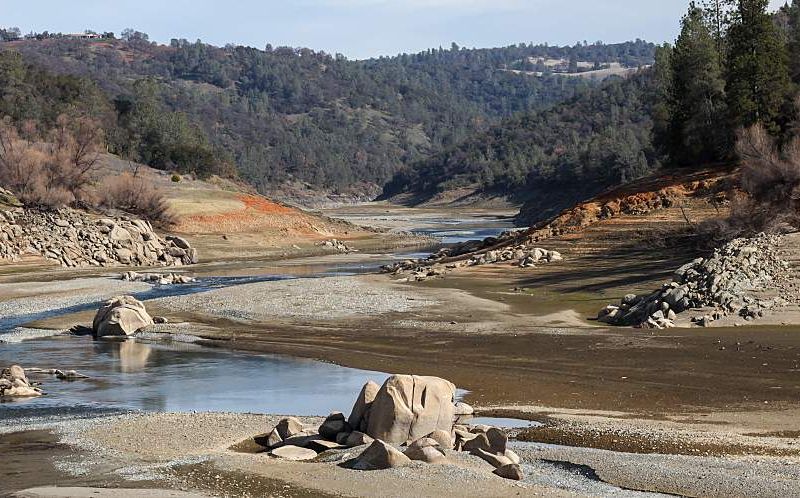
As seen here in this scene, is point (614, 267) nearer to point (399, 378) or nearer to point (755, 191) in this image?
point (755, 191)

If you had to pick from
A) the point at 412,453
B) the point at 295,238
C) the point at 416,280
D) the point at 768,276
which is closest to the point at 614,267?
the point at 416,280

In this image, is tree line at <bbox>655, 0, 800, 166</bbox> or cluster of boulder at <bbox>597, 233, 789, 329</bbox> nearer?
cluster of boulder at <bbox>597, 233, 789, 329</bbox>

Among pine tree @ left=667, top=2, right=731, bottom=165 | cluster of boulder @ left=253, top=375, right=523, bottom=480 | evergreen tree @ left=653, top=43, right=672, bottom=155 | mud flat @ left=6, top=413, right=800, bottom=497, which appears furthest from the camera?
evergreen tree @ left=653, top=43, right=672, bottom=155

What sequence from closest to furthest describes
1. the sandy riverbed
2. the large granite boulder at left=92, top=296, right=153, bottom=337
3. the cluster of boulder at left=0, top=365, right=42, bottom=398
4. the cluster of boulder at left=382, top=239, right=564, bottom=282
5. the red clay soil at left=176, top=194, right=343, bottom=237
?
the sandy riverbed
the cluster of boulder at left=0, top=365, right=42, bottom=398
the large granite boulder at left=92, top=296, right=153, bottom=337
the cluster of boulder at left=382, top=239, right=564, bottom=282
the red clay soil at left=176, top=194, right=343, bottom=237

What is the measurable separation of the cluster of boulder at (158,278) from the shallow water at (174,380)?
20211 mm

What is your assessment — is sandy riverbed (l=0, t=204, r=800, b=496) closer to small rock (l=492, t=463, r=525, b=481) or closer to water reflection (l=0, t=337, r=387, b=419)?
small rock (l=492, t=463, r=525, b=481)

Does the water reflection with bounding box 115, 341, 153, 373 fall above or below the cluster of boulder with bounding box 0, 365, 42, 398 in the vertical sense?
below

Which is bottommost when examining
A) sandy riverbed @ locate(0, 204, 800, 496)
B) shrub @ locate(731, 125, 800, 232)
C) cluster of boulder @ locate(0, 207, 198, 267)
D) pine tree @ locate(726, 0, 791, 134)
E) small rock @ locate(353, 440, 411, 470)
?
sandy riverbed @ locate(0, 204, 800, 496)

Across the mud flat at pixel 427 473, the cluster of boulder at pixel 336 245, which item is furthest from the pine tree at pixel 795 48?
the mud flat at pixel 427 473

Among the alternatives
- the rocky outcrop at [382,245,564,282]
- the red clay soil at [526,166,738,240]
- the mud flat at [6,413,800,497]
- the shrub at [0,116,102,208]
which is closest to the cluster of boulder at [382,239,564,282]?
the rocky outcrop at [382,245,564,282]

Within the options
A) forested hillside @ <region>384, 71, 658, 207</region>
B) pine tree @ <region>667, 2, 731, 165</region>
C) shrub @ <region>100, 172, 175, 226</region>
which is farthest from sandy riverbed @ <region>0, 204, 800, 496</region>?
forested hillside @ <region>384, 71, 658, 207</region>

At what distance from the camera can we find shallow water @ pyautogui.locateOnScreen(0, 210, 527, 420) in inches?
901

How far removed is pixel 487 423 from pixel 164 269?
1880 inches

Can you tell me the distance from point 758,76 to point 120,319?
40.8m
